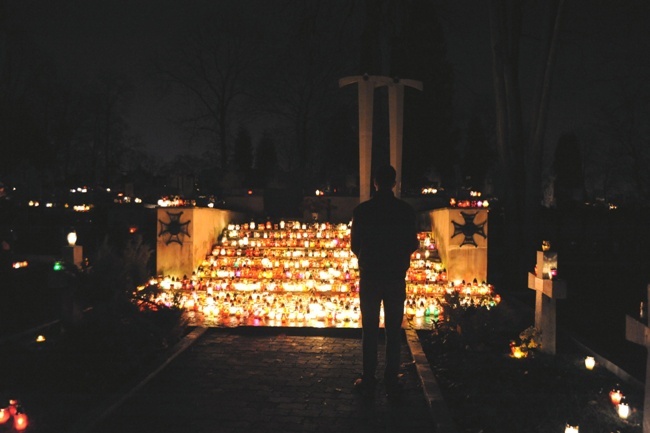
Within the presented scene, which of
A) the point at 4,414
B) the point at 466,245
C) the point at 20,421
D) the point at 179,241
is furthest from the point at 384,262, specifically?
the point at 179,241

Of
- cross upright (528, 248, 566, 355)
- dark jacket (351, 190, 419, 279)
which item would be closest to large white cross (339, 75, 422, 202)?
cross upright (528, 248, 566, 355)

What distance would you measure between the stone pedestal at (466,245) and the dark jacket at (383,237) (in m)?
6.84

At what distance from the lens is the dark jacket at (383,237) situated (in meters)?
5.10

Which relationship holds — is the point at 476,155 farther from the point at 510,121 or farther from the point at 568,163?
the point at 510,121

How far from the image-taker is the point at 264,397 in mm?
5320

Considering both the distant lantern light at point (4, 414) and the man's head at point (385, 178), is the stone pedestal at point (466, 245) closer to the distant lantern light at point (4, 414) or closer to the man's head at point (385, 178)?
the man's head at point (385, 178)

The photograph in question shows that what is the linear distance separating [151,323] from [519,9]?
12087 millimetres

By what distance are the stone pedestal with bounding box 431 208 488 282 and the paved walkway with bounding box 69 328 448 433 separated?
15.5 feet

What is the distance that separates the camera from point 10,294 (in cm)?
1158

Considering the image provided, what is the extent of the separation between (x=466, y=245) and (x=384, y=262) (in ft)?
23.4

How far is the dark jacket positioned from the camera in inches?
201

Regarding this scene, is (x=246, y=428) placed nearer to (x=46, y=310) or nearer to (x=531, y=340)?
(x=531, y=340)

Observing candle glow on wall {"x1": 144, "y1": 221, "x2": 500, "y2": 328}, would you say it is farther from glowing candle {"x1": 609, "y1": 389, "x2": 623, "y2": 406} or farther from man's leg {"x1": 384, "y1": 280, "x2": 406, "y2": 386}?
man's leg {"x1": 384, "y1": 280, "x2": 406, "y2": 386}

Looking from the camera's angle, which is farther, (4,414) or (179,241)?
(179,241)
